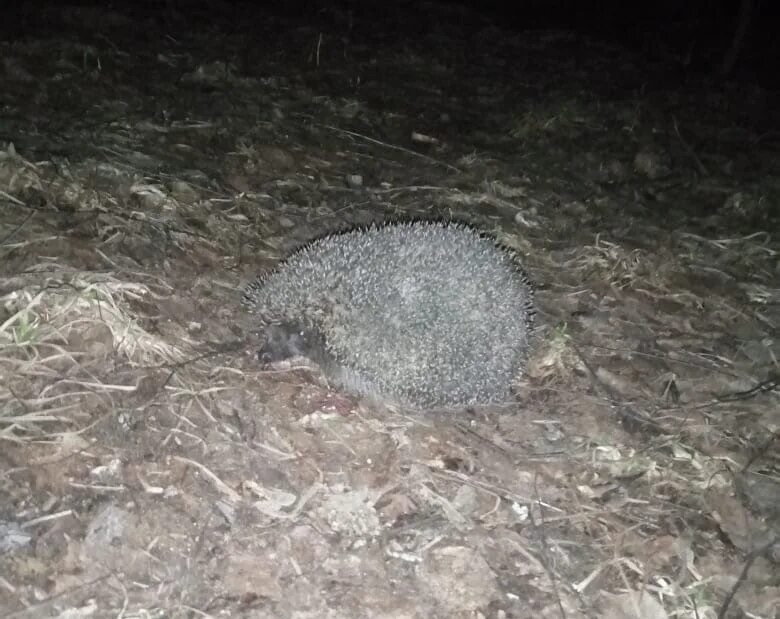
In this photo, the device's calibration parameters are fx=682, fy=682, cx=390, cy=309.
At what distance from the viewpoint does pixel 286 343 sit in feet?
14.3

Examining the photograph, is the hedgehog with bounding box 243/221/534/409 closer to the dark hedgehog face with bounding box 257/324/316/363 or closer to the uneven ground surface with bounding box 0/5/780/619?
the dark hedgehog face with bounding box 257/324/316/363

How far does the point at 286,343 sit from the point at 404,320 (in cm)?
78

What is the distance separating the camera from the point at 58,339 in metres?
3.98

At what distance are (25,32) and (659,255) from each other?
7789mm

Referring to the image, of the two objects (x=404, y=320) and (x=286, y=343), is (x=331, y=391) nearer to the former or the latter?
(x=286, y=343)

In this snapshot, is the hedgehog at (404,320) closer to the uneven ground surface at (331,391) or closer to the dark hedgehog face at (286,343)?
the dark hedgehog face at (286,343)

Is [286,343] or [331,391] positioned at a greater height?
[286,343]

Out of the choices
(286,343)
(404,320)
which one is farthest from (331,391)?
(404,320)

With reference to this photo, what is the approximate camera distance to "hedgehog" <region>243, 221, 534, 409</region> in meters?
4.21

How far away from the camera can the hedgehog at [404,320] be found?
4.21 meters

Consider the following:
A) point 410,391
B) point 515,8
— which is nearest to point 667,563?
point 410,391

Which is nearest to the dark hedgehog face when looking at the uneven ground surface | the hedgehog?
the hedgehog

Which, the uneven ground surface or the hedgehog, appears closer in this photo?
the uneven ground surface

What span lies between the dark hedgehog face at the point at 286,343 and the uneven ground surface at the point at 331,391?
0.49 feet
